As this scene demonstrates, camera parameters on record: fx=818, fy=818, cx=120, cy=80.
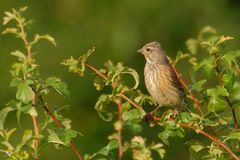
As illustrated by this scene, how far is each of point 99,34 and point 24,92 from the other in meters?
7.79

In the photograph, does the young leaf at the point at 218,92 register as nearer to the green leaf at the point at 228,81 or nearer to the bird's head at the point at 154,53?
the green leaf at the point at 228,81

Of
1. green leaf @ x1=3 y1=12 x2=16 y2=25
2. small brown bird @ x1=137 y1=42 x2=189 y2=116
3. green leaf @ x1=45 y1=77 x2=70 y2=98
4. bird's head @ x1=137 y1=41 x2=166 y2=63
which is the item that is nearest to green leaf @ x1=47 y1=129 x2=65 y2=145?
green leaf @ x1=45 y1=77 x2=70 y2=98

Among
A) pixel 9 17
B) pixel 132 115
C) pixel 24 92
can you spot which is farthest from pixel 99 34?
pixel 132 115

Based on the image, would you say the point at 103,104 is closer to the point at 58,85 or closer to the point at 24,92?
the point at 58,85

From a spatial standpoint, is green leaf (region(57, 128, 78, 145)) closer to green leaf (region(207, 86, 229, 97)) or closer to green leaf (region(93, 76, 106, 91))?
green leaf (region(93, 76, 106, 91))

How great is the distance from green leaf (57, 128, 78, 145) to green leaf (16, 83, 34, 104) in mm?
207

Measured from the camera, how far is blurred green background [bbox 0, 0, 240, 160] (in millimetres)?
10867

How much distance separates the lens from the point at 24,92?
12.0 ft

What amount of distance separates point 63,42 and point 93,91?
2.94 feet

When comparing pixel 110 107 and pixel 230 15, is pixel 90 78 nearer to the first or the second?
pixel 110 107

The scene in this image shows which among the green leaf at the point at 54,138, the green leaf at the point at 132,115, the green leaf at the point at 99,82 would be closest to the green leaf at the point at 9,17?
the green leaf at the point at 99,82

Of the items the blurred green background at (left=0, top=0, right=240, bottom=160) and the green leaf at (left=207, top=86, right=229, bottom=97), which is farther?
the blurred green background at (left=0, top=0, right=240, bottom=160)

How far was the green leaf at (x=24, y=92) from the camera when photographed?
3654mm

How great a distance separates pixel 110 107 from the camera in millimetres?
10898
